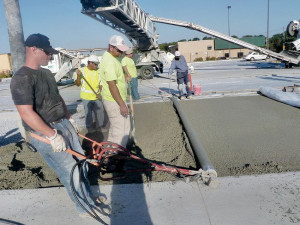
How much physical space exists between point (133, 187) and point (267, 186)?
161 centimetres

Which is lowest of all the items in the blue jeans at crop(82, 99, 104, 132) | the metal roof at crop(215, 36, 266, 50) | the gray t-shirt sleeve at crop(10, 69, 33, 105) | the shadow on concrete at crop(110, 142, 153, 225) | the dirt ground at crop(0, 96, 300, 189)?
the shadow on concrete at crop(110, 142, 153, 225)

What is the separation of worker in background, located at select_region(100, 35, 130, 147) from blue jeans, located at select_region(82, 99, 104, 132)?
1833 millimetres

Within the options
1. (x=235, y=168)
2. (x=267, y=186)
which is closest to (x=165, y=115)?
(x=235, y=168)

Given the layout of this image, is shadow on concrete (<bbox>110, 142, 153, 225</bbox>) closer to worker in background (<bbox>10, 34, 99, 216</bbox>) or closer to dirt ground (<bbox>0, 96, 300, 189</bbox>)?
dirt ground (<bbox>0, 96, 300, 189</bbox>)

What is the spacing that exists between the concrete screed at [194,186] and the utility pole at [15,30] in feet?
5.79

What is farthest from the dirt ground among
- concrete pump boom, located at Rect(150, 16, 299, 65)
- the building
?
the building

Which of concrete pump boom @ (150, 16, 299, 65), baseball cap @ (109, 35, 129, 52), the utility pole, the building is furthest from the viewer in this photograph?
the building

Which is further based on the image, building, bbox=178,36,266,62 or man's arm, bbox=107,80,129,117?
building, bbox=178,36,266,62

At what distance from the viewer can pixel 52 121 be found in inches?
94.2

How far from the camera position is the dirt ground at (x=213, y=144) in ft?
11.1

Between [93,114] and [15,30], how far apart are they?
92.1 inches

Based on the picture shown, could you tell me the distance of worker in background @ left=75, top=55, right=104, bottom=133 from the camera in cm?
538

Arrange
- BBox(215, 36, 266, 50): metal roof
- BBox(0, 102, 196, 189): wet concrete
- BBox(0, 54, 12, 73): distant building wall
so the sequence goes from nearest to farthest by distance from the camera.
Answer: BBox(0, 102, 196, 189): wet concrete → BBox(0, 54, 12, 73): distant building wall → BBox(215, 36, 266, 50): metal roof

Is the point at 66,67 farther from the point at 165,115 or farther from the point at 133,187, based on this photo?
the point at 133,187
